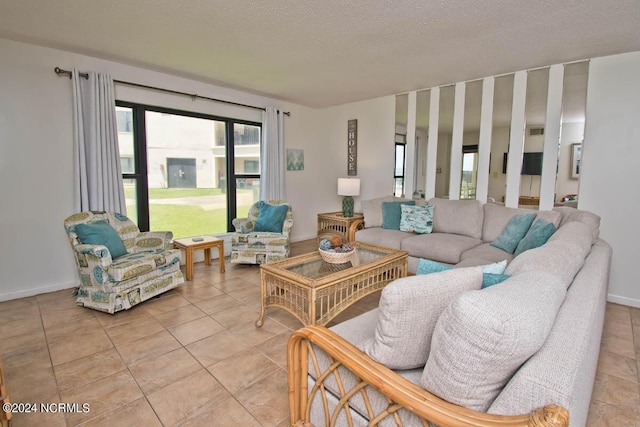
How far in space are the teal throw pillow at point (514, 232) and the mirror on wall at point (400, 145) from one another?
5.77ft

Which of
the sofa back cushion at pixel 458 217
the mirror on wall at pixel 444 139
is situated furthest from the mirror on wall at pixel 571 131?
the mirror on wall at pixel 444 139

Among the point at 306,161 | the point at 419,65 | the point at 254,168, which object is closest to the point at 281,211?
the point at 254,168

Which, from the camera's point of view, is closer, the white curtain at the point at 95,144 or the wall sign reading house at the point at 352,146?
the white curtain at the point at 95,144

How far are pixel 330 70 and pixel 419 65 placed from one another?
0.98 metres

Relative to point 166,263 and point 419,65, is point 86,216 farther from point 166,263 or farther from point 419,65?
point 419,65

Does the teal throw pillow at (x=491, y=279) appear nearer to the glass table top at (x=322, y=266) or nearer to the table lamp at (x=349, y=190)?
the glass table top at (x=322, y=266)

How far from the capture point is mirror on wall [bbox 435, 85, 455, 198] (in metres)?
4.26

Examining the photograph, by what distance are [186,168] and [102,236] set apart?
1754 mm

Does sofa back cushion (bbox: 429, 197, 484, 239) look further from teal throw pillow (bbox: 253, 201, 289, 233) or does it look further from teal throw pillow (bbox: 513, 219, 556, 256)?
teal throw pillow (bbox: 253, 201, 289, 233)

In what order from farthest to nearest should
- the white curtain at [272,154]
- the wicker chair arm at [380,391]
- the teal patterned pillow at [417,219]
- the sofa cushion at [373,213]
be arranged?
the white curtain at [272,154] → the sofa cushion at [373,213] → the teal patterned pillow at [417,219] → the wicker chair arm at [380,391]

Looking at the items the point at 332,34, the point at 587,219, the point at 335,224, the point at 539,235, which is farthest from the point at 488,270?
the point at 335,224

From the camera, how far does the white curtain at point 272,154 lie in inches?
196

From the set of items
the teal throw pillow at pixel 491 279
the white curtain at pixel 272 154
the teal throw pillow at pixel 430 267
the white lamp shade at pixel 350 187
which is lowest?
the teal throw pillow at pixel 430 267

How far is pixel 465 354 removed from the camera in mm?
837
